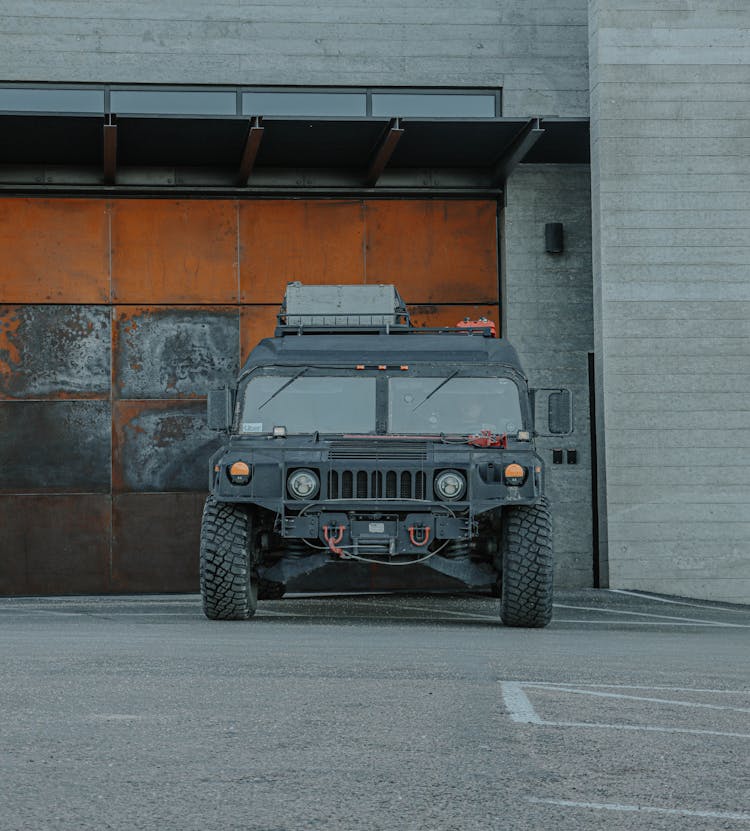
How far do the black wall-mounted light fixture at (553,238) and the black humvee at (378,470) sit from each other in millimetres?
8089

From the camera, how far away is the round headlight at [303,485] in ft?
39.1

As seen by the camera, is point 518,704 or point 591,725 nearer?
point 591,725

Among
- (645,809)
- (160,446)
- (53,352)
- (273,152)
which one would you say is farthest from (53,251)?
(645,809)

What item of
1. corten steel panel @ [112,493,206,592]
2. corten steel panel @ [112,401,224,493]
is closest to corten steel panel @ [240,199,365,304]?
corten steel panel @ [112,401,224,493]

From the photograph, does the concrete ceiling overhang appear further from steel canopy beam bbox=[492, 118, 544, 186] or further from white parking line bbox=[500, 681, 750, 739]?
white parking line bbox=[500, 681, 750, 739]

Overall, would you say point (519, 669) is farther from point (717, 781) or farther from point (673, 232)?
point (673, 232)

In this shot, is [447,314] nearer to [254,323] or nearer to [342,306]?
[254,323]

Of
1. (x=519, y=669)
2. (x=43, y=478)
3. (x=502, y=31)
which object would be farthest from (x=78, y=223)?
(x=519, y=669)

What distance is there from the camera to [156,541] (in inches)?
809

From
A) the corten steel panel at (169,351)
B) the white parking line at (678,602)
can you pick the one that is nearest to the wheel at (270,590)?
the white parking line at (678,602)

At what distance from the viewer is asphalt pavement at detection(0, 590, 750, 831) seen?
14.2 feet

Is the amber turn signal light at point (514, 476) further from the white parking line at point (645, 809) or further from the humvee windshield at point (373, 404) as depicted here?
the white parking line at point (645, 809)

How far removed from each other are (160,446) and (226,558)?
29.6 ft

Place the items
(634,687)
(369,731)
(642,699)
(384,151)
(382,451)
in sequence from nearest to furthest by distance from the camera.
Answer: (369,731) < (642,699) < (634,687) < (382,451) < (384,151)
